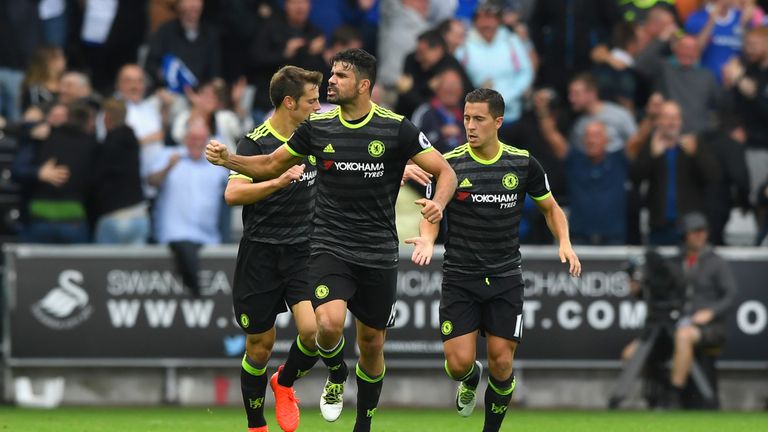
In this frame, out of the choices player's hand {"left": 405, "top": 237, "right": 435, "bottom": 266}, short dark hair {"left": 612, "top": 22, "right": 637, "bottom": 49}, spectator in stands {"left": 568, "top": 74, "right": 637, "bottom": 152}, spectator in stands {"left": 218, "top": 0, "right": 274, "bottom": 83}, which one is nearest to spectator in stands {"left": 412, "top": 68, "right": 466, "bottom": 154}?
spectator in stands {"left": 568, "top": 74, "right": 637, "bottom": 152}

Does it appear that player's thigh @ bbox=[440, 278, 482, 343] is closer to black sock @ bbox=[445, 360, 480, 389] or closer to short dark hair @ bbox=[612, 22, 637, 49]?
black sock @ bbox=[445, 360, 480, 389]

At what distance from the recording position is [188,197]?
16.0m

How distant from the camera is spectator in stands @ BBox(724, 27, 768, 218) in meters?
17.4

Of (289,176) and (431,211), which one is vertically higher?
(289,176)

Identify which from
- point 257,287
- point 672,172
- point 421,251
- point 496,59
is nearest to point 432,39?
point 496,59

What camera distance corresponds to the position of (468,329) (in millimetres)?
11008

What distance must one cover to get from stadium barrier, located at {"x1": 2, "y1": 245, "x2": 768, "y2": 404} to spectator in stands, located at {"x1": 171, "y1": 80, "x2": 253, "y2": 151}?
1227 mm

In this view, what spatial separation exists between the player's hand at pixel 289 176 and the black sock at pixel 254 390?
57.5 inches

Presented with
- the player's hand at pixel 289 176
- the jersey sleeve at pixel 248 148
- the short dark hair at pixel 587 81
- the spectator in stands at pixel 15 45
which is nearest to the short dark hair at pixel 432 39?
the short dark hair at pixel 587 81

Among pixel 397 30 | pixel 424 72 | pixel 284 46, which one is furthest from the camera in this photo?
pixel 397 30

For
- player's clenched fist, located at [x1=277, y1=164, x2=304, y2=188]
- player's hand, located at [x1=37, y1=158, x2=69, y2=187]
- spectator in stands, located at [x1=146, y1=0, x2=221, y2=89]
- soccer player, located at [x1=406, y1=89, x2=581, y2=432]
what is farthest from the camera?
spectator in stands, located at [x1=146, y1=0, x2=221, y2=89]

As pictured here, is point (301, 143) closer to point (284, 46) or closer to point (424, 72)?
point (424, 72)

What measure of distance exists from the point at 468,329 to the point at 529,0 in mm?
8441

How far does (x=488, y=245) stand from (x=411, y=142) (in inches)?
39.5
